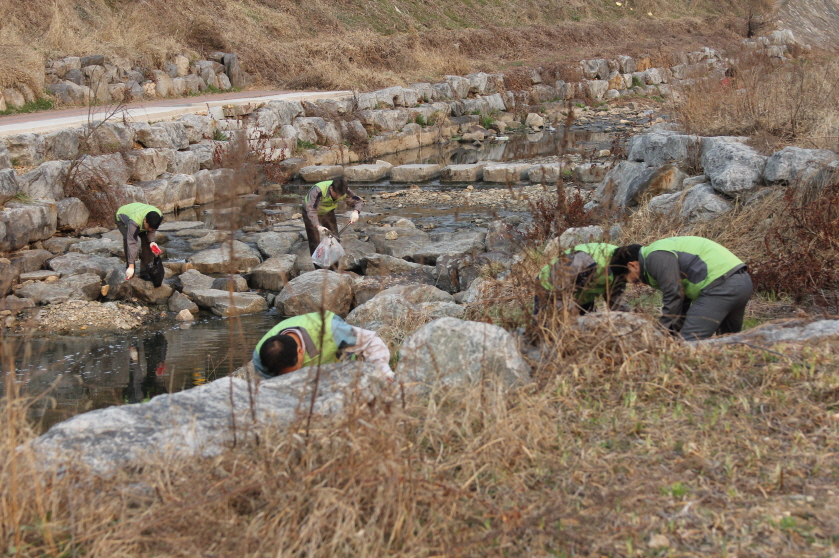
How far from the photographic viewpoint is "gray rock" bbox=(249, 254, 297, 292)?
9750 millimetres

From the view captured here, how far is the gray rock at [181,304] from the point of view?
8.94 m

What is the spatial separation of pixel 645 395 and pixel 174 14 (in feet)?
69.7

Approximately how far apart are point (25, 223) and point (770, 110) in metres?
9.72

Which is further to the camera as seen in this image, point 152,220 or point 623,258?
point 152,220

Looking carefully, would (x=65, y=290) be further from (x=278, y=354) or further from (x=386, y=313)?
(x=278, y=354)

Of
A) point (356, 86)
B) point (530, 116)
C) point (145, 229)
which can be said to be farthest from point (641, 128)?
point (145, 229)

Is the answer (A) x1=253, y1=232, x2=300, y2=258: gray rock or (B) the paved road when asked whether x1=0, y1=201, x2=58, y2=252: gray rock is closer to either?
(B) the paved road

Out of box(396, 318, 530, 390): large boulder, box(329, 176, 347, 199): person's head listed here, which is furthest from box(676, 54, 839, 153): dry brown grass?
box(396, 318, 530, 390): large boulder

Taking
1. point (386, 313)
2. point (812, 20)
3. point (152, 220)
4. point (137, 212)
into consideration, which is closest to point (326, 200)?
point (152, 220)

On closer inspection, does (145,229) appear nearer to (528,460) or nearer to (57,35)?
(528,460)

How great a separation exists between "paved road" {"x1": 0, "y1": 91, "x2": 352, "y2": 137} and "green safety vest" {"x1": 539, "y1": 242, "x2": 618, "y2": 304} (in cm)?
987

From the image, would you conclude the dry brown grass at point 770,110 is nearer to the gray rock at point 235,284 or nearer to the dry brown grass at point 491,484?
the dry brown grass at point 491,484

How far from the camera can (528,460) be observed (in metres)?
3.54

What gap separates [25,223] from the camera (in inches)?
394
